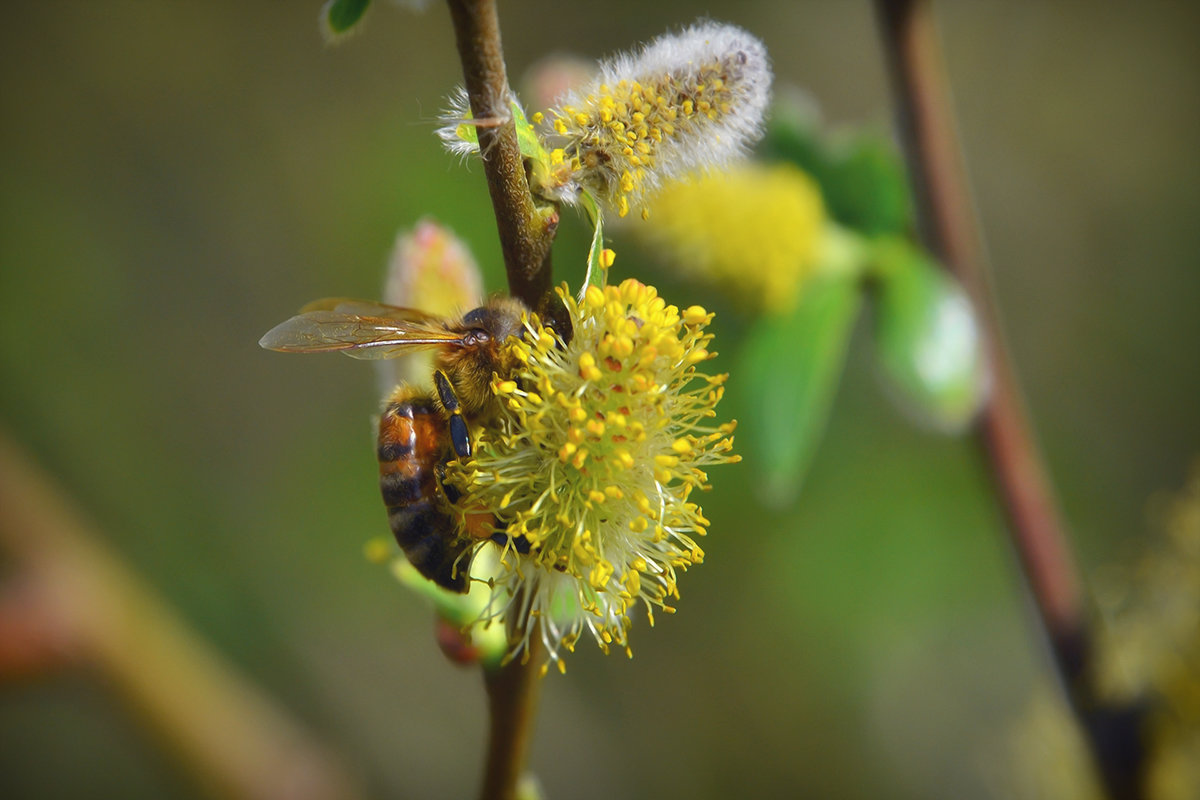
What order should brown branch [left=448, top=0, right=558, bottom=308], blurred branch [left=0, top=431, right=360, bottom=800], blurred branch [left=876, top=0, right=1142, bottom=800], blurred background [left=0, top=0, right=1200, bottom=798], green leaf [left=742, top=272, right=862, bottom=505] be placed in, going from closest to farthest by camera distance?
brown branch [left=448, top=0, right=558, bottom=308] → blurred branch [left=876, top=0, right=1142, bottom=800] → green leaf [left=742, top=272, right=862, bottom=505] → blurred branch [left=0, top=431, right=360, bottom=800] → blurred background [left=0, top=0, right=1200, bottom=798]

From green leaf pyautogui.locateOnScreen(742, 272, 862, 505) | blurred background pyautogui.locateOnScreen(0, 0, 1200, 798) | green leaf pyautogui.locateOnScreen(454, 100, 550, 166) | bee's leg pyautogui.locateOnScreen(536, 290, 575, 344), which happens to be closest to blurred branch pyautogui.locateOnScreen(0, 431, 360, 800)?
blurred background pyautogui.locateOnScreen(0, 0, 1200, 798)

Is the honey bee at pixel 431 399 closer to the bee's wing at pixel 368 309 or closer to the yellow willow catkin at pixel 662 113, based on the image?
the bee's wing at pixel 368 309

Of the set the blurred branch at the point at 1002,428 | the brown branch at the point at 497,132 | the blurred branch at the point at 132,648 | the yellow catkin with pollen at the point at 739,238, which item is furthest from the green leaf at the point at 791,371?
the blurred branch at the point at 132,648

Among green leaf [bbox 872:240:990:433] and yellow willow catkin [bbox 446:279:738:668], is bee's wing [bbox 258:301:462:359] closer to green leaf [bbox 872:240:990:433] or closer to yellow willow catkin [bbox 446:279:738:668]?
yellow willow catkin [bbox 446:279:738:668]

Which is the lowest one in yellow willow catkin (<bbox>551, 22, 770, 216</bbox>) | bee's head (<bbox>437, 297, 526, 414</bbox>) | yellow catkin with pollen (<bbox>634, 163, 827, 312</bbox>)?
yellow catkin with pollen (<bbox>634, 163, 827, 312</bbox>)

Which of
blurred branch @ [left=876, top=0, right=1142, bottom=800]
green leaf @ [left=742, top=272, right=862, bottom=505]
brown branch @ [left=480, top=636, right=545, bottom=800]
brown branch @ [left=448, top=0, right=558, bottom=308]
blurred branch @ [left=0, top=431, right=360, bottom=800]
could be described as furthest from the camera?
blurred branch @ [left=0, top=431, right=360, bottom=800]

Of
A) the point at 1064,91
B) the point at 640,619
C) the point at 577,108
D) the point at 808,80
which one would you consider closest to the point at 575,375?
the point at 577,108

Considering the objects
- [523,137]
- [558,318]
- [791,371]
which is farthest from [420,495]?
[791,371]
